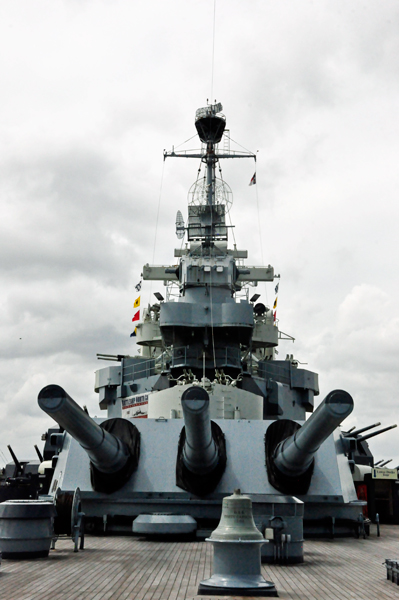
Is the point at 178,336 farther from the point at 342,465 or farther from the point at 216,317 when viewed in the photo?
the point at 342,465

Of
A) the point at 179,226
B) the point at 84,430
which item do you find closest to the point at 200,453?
the point at 84,430

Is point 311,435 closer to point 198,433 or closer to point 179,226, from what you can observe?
point 198,433

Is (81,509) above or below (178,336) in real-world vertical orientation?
below

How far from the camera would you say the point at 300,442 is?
7703 mm

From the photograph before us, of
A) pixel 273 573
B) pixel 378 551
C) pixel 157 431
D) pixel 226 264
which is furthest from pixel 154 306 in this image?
pixel 273 573

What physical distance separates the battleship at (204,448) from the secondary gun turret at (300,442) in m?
0.01

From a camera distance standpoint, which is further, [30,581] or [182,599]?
[30,581]

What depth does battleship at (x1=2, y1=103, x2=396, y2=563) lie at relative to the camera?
694 cm

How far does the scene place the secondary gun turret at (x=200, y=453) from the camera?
23.2 feet

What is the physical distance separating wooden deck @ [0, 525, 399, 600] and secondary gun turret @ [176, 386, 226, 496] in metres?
0.92

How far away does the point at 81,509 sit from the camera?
29.3 ft

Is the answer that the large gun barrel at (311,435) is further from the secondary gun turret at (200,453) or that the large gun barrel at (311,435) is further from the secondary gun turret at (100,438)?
the secondary gun turret at (100,438)

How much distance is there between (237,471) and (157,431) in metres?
1.30

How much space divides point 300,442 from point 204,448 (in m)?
1.16
